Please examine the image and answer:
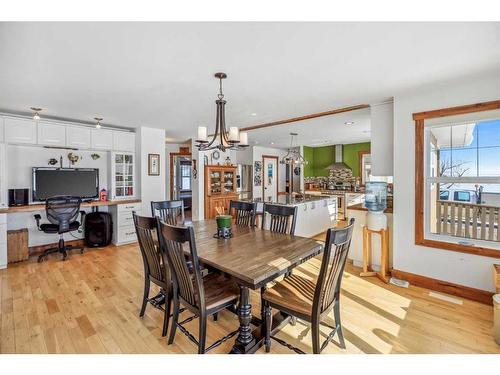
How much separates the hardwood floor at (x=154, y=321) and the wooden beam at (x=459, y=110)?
2058 mm

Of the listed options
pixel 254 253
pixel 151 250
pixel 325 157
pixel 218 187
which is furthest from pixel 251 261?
pixel 325 157

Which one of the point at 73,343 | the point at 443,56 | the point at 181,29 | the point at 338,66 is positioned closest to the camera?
the point at 181,29

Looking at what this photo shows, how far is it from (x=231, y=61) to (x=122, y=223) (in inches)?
154

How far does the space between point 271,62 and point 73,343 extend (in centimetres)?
292

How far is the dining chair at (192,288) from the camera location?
1.66m

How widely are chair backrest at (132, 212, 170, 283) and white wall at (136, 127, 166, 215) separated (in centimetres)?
304

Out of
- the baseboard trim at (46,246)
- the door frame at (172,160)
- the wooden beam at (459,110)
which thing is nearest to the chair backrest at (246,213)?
the wooden beam at (459,110)

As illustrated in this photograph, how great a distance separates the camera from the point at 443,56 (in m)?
2.13

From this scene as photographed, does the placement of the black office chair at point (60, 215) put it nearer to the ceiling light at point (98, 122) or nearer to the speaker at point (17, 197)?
the speaker at point (17, 197)

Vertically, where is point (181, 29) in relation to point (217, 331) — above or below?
above

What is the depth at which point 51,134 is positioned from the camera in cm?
420
